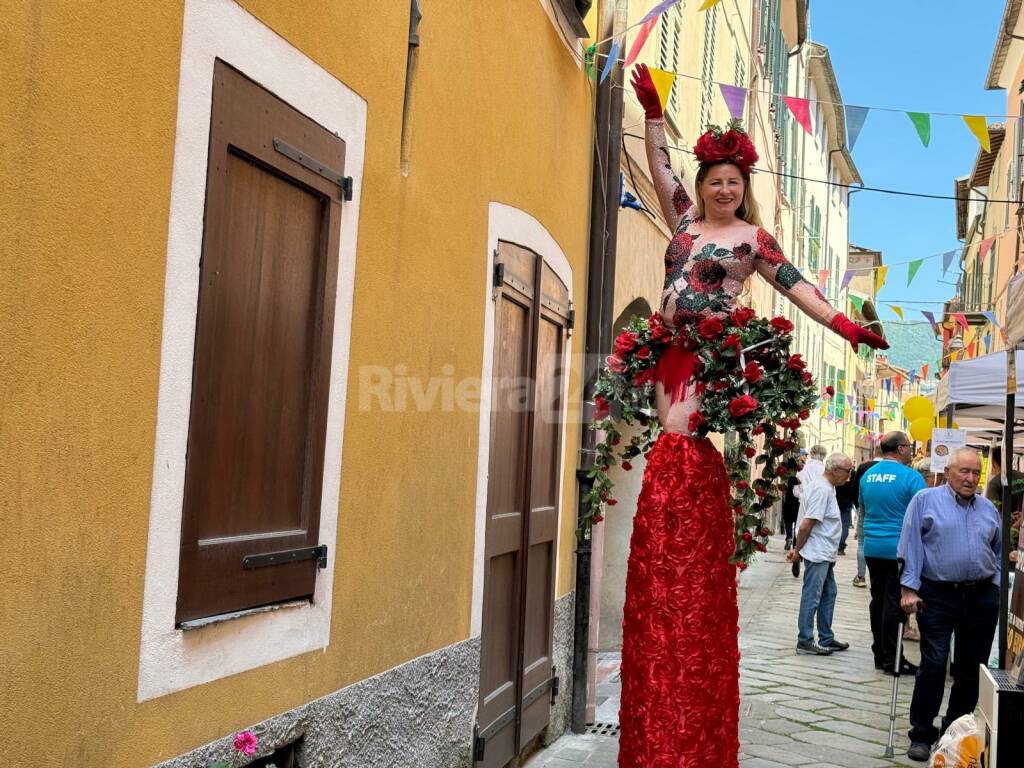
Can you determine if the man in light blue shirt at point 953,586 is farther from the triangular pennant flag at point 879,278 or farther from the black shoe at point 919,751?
the triangular pennant flag at point 879,278

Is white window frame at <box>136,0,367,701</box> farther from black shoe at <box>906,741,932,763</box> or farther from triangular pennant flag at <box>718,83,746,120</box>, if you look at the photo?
black shoe at <box>906,741,932,763</box>

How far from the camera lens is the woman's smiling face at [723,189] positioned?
4.11 metres

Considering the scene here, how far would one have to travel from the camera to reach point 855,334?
3693 millimetres

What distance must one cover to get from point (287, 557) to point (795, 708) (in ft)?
17.3

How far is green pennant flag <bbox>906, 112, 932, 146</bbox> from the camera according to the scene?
22.2 feet

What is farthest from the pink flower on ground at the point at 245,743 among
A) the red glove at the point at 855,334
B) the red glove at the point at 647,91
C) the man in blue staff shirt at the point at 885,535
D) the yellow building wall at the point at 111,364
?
the man in blue staff shirt at the point at 885,535

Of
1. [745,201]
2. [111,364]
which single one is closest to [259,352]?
[111,364]

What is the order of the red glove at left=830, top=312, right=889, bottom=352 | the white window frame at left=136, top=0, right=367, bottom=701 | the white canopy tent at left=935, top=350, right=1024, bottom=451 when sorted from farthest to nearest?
the white canopy tent at left=935, top=350, right=1024, bottom=451 < the red glove at left=830, top=312, right=889, bottom=352 < the white window frame at left=136, top=0, right=367, bottom=701

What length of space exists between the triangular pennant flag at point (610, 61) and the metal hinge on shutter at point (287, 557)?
14.1 ft

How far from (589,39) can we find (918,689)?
419 cm

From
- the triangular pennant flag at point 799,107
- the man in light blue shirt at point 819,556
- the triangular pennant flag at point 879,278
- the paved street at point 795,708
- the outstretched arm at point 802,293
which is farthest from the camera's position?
the triangular pennant flag at point 879,278

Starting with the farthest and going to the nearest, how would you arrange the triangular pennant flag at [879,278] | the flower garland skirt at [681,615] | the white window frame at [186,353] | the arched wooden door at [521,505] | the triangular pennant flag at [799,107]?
the triangular pennant flag at [879,278] → the triangular pennant flag at [799,107] → the arched wooden door at [521,505] → the flower garland skirt at [681,615] → the white window frame at [186,353]

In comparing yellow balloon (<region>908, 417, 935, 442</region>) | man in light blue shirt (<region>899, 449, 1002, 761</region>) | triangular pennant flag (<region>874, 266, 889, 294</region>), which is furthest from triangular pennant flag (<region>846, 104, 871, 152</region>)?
yellow balloon (<region>908, 417, 935, 442</region>)

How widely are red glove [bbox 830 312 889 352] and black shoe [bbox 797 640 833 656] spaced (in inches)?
268
